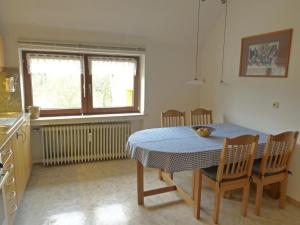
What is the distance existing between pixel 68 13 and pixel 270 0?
260 centimetres

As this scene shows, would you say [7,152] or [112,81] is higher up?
[112,81]

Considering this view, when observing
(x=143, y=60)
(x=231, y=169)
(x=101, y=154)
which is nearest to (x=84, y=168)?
(x=101, y=154)

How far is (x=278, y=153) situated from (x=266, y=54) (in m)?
1.29

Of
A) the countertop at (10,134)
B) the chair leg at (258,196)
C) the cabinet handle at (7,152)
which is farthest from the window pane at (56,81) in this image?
the chair leg at (258,196)

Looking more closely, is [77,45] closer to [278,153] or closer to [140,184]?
[140,184]

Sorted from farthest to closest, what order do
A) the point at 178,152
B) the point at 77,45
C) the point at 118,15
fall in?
the point at 77,45, the point at 118,15, the point at 178,152

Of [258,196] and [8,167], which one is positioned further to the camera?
[258,196]

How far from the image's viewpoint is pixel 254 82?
3.14 m

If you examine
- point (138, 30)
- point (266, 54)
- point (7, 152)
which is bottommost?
point (7, 152)

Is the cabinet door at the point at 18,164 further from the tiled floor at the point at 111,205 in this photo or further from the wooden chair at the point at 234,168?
the wooden chair at the point at 234,168

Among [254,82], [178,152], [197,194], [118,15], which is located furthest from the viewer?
[118,15]

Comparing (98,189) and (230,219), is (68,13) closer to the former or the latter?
(98,189)

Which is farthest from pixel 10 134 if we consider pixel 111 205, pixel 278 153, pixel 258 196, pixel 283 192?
pixel 283 192

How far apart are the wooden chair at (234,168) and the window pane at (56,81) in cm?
245
